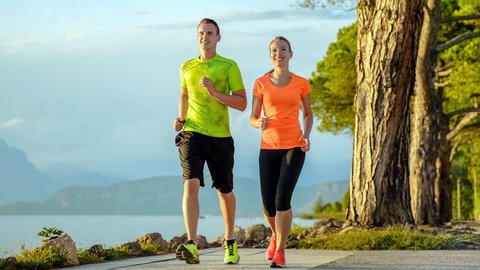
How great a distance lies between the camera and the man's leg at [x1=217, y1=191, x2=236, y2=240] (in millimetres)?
9203

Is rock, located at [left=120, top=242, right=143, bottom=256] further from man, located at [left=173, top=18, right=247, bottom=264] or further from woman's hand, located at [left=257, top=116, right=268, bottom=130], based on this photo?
woman's hand, located at [left=257, top=116, right=268, bottom=130]

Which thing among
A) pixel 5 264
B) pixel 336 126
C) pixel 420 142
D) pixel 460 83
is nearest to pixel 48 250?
pixel 5 264

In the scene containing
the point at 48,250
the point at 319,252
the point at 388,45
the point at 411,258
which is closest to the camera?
the point at 48,250

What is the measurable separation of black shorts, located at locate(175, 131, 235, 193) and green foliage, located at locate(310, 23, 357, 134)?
2440cm

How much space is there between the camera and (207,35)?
894 cm

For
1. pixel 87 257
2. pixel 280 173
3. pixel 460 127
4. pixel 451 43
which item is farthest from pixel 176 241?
pixel 460 127

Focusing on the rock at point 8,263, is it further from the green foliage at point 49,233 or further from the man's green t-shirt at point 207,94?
the man's green t-shirt at point 207,94

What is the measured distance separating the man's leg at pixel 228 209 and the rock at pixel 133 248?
2.30m

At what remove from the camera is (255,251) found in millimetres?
11820

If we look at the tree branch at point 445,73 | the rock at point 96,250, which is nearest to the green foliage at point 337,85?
the tree branch at point 445,73

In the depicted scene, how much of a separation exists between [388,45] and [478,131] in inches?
957

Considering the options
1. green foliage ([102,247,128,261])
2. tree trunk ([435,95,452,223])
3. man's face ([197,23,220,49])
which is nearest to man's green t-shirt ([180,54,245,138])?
man's face ([197,23,220,49])

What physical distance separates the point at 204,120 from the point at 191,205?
842 millimetres

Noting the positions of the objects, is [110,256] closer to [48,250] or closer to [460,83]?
[48,250]
